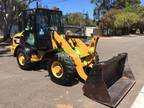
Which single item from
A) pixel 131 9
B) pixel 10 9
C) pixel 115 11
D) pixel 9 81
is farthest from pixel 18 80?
pixel 131 9

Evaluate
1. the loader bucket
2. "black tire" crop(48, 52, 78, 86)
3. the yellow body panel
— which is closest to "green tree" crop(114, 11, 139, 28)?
the yellow body panel

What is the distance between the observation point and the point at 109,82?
30.2 ft

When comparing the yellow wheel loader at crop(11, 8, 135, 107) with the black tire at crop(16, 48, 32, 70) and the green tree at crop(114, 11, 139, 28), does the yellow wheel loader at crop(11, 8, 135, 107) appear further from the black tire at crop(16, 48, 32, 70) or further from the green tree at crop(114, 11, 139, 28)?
the green tree at crop(114, 11, 139, 28)

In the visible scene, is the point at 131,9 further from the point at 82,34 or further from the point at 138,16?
the point at 82,34

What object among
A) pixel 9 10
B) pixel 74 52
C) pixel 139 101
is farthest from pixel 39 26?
pixel 9 10

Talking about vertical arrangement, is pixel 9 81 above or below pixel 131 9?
below

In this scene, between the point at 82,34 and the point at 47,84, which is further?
the point at 82,34

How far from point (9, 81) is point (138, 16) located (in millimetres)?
57009

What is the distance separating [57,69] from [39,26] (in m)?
2.39

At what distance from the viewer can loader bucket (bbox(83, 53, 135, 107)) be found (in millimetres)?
7828

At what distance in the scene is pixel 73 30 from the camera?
41.3ft

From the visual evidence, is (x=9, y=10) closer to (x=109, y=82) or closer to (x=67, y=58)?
(x=67, y=58)

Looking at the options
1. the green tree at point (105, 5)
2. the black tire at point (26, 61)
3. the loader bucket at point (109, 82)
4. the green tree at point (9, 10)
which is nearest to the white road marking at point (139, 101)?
the loader bucket at point (109, 82)

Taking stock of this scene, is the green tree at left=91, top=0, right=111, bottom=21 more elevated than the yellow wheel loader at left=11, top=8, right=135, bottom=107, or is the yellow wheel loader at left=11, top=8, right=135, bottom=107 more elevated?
the green tree at left=91, top=0, right=111, bottom=21
